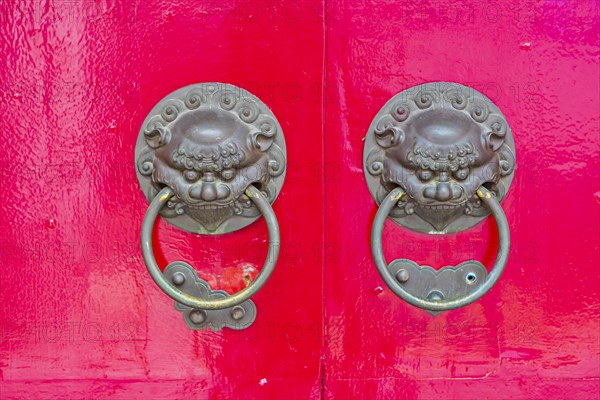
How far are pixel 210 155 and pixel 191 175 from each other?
0.10 feet

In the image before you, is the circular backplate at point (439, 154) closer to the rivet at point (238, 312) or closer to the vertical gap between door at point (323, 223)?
the vertical gap between door at point (323, 223)

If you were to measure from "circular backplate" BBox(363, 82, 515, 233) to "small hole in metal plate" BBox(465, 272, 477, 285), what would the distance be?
2.3 inches

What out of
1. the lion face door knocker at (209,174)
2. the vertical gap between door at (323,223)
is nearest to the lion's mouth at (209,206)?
the lion face door knocker at (209,174)

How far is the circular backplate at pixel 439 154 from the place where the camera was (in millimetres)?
658

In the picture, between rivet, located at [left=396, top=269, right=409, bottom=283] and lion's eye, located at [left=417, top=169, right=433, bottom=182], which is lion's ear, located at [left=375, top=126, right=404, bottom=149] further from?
rivet, located at [left=396, top=269, right=409, bottom=283]

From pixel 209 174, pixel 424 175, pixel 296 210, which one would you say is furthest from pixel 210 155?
pixel 424 175

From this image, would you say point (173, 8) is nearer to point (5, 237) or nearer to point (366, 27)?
point (366, 27)

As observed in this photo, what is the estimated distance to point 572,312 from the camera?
2.47 ft

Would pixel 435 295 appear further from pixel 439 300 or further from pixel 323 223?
pixel 323 223

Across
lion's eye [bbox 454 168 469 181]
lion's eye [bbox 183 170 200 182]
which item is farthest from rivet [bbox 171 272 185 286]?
lion's eye [bbox 454 168 469 181]

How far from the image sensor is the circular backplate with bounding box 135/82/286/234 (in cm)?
64

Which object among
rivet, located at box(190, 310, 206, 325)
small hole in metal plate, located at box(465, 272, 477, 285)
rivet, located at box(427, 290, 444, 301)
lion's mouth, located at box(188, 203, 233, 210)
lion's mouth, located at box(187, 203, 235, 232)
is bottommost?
rivet, located at box(190, 310, 206, 325)

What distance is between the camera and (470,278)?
0.72 m

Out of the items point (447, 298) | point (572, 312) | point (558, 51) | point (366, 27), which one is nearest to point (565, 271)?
point (572, 312)
